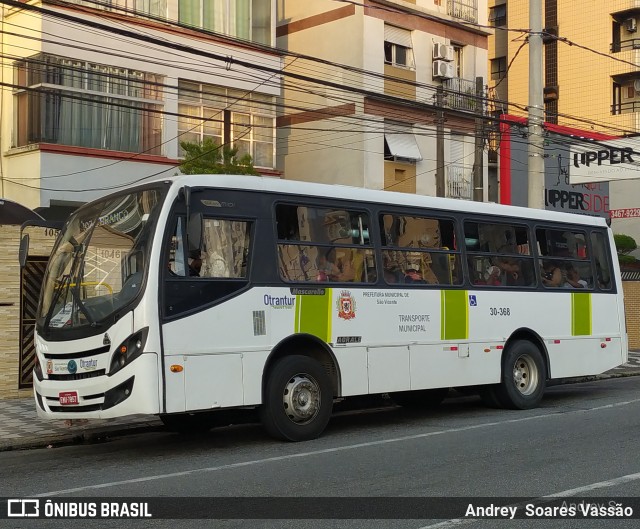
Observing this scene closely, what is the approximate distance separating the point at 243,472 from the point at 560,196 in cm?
3202

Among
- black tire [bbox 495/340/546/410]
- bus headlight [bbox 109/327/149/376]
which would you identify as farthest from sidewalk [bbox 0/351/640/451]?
black tire [bbox 495/340/546/410]

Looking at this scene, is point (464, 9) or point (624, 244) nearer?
point (464, 9)

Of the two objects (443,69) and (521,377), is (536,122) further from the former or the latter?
(443,69)

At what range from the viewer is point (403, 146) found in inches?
1147

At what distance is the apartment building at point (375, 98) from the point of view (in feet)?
93.4

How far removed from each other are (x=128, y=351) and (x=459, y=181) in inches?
902

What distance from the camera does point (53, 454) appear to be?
10672mm

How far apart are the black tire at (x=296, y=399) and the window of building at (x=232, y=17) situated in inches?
602

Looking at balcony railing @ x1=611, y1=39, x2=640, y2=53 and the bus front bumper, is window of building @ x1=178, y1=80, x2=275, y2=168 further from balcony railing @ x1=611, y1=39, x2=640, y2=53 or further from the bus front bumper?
balcony railing @ x1=611, y1=39, x2=640, y2=53

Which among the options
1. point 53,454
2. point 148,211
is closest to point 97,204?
point 148,211

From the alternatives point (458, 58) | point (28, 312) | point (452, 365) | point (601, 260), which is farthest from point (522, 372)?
point (458, 58)

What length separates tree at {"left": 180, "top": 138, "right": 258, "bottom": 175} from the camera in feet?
67.5

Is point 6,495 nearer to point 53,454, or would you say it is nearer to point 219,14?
point 53,454

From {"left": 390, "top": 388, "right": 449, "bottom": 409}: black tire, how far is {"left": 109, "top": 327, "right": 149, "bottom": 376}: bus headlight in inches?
235
